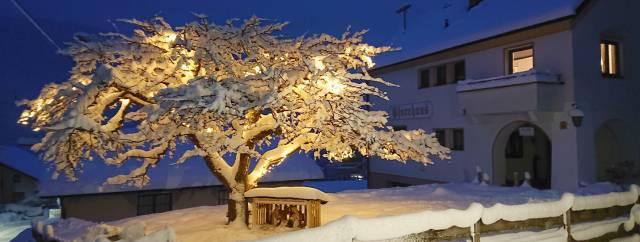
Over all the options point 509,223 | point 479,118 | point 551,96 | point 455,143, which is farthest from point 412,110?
point 509,223

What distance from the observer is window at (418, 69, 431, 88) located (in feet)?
69.5

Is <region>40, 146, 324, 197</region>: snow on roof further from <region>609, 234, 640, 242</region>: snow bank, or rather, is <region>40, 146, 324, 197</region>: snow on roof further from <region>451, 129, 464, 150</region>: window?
<region>609, 234, 640, 242</region>: snow bank

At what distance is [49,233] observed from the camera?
31.7ft

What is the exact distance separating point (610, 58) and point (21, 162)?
43.3 metres

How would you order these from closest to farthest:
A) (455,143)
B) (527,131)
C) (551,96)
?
(551,96), (527,131), (455,143)

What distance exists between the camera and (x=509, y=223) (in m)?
8.20

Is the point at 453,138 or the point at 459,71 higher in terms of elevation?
the point at 459,71

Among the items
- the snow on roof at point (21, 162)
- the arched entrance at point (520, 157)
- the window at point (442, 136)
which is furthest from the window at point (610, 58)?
the snow on roof at point (21, 162)

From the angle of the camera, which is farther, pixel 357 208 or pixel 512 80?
pixel 512 80

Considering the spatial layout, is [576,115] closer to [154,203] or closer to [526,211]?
[526,211]

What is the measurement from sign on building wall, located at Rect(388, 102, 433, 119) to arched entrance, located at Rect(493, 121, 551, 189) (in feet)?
13.5

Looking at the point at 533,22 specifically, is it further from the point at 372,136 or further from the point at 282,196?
the point at 282,196

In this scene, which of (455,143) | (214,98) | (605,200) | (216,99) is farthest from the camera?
(455,143)

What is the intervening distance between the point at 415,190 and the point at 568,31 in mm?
7886
